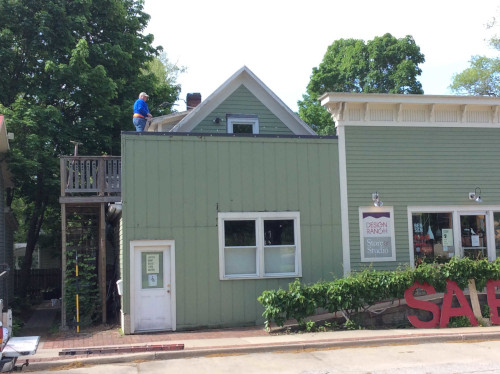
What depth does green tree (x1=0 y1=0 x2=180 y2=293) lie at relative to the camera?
747 inches

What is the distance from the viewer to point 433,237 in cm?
1480

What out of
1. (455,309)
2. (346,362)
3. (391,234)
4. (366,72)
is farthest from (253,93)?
(366,72)

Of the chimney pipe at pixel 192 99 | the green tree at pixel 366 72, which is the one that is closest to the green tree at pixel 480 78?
the green tree at pixel 366 72

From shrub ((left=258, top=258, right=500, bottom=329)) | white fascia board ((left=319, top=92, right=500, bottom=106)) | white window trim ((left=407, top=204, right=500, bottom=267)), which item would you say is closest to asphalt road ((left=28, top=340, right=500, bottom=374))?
shrub ((left=258, top=258, right=500, bottom=329))

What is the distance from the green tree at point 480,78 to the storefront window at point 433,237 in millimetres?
29109

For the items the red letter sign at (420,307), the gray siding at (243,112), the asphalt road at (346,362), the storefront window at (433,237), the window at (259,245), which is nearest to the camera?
the asphalt road at (346,362)

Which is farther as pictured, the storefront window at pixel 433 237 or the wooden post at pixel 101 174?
the storefront window at pixel 433 237

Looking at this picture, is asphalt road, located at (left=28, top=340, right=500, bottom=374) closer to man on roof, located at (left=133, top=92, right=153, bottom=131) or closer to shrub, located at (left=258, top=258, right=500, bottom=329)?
shrub, located at (left=258, top=258, right=500, bottom=329)

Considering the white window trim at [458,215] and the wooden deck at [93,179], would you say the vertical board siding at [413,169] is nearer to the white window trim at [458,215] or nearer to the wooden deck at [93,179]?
the white window trim at [458,215]

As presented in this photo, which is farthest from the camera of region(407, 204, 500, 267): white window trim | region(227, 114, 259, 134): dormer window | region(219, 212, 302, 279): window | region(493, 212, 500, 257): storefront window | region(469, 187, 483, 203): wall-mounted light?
region(227, 114, 259, 134): dormer window

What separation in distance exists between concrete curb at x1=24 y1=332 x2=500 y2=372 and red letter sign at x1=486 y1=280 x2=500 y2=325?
1354mm

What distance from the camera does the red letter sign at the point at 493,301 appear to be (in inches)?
514

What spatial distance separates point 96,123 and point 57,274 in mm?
8928

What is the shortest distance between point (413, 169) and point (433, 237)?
6.25ft
